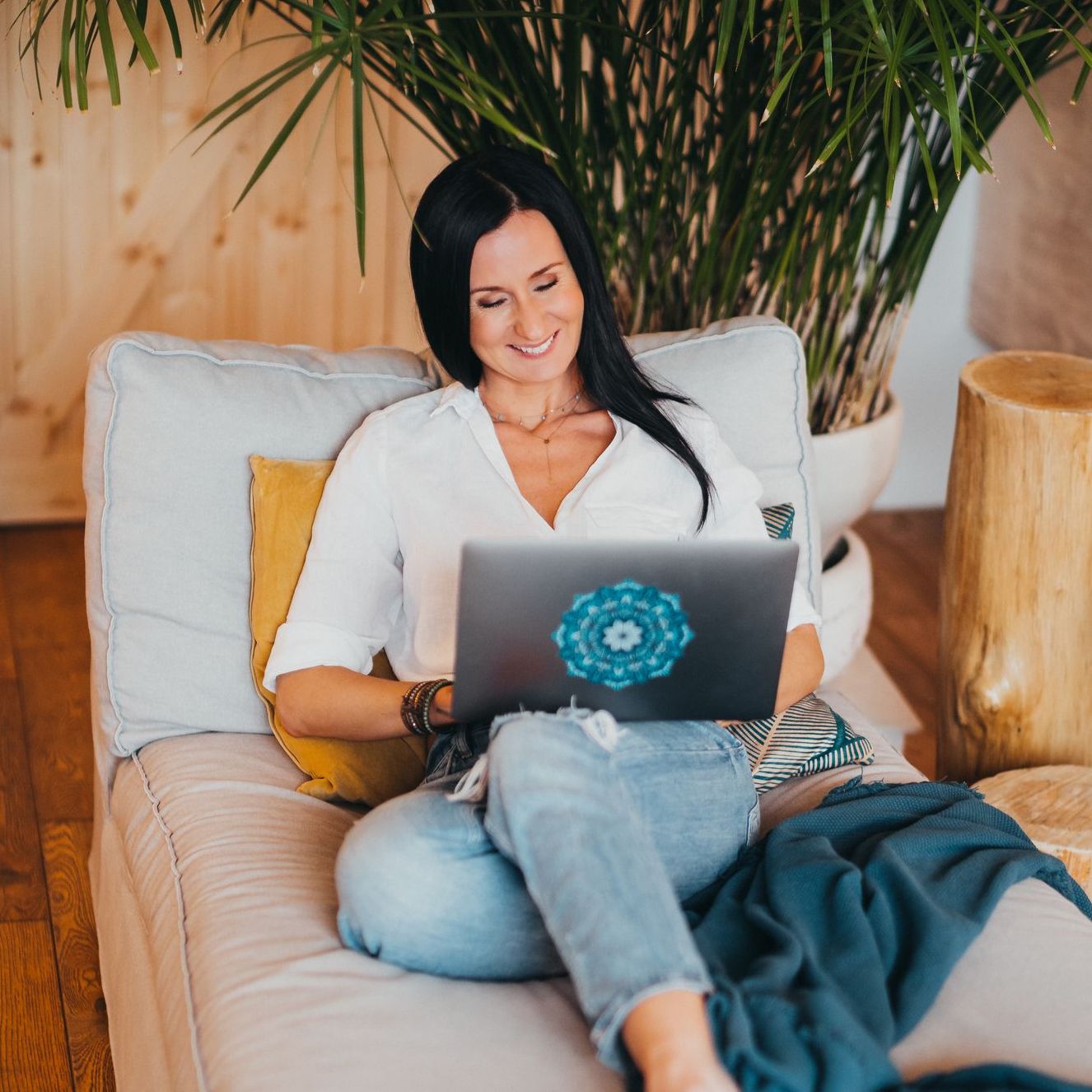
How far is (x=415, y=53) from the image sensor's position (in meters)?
1.87

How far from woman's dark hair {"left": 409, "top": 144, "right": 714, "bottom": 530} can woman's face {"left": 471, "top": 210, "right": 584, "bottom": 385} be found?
14mm

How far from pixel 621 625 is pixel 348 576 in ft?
1.41

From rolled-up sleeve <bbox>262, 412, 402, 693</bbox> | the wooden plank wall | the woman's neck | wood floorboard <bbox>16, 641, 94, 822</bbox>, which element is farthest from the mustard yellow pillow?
the wooden plank wall

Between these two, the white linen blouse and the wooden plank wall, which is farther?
the wooden plank wall

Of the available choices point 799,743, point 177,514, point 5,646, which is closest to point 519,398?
point 177,514

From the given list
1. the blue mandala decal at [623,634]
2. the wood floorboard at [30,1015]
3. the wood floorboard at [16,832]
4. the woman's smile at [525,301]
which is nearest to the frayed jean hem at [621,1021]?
the blue mandala decal at [623,634]

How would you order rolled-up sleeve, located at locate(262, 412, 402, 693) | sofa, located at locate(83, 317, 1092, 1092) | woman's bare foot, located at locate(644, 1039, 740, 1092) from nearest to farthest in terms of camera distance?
woman's bare foot, located at locate(644, 1039, 740, 1092), sofa, located at locate(83, 317, 1092, 1092), rolled-up sleeve, located at locate(262, 412, 402, 693)

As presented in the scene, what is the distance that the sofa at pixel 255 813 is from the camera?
120 cm

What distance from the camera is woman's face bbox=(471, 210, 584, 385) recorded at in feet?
5.45

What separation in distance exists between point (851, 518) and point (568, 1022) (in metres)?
1.41

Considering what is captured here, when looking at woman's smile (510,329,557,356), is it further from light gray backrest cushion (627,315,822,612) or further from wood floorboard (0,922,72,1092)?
wood floorboard (0,922,72,1092)

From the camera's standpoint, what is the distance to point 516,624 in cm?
130

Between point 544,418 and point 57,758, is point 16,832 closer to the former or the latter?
point 57,758

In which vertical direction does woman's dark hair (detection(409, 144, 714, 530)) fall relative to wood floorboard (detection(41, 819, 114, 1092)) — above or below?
above
